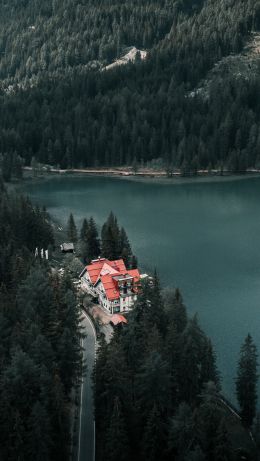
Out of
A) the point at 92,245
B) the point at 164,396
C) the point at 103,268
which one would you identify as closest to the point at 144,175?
the point at 92,245

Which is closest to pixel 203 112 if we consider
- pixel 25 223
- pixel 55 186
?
pixel 55 186

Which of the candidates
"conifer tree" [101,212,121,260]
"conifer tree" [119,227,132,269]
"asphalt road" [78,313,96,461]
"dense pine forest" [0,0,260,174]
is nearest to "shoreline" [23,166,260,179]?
"dense pine forest" [0,0,260,174]

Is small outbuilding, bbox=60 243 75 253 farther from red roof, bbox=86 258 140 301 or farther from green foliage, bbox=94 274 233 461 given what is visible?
green foliage, bbox=94 274 233 461

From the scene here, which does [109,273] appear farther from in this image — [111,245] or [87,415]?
[87,415]

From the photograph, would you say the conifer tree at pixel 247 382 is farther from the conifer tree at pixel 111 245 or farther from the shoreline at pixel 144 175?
the shoreline at pixel 144 175

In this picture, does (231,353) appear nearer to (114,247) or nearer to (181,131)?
(114,247)

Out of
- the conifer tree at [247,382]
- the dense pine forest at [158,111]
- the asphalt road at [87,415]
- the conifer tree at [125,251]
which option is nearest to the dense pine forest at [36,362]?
the asphalt road at [87,415]
